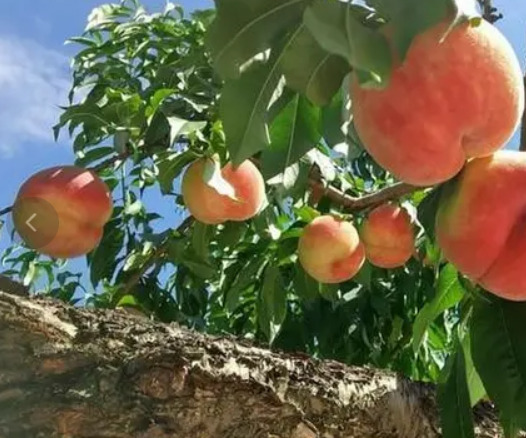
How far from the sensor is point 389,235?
1746 millimetres

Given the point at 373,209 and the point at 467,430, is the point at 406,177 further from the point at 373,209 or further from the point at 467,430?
the point at 373,209

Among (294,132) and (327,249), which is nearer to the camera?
(294,132)

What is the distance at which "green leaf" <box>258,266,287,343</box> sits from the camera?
6.38ft

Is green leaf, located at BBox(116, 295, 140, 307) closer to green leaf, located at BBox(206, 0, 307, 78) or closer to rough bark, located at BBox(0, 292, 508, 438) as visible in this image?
rough bark, located at BBox(0, 292, 508, 438)

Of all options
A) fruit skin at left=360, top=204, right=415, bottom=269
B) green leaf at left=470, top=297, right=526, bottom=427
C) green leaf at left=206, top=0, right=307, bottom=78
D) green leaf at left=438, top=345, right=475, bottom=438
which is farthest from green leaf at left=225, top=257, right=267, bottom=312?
green leaf at left=206, top=0, right=307, bottom=78

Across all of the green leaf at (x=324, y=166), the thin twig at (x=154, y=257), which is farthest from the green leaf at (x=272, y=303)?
the green leaf at (x=324, y=166)

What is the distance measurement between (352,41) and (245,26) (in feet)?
0.48

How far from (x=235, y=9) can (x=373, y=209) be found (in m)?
1.01

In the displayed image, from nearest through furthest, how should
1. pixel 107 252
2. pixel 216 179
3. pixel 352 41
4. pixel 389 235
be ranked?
pixel 352 41
pixel 216 179
pixel 389 235
pixel 107 252

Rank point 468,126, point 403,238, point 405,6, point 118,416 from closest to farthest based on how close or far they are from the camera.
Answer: point 405,6, point 468,126, point 118,416, point 403,238

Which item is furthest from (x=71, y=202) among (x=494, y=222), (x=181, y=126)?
(x=494, y=222)

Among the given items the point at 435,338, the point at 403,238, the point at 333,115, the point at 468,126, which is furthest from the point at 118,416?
the point at 435,338

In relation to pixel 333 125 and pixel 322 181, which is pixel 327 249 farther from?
pixel 333 125

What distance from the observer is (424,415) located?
145 cm
